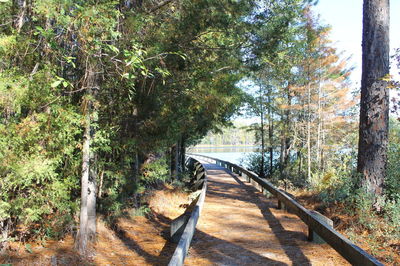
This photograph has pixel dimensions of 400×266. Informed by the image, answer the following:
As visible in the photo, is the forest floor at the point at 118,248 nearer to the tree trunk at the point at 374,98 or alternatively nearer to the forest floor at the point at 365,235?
the forest floor at the point at 365,235

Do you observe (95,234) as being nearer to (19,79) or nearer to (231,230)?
(231,230)

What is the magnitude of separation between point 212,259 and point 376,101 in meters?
5.26

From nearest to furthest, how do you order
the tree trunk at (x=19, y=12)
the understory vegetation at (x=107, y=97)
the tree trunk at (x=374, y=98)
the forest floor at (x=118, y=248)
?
1. the understory vegetation at (x=107, y=97)
2. the forest floor at (x=118, y=248)
3. the tree trunk at (x=19, y=12)
4. the tree trunk at (x=374, y=98)

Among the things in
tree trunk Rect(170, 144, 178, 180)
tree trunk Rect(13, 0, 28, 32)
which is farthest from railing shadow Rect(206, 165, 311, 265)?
tree trunk Rect(170, 144, 178, 180)

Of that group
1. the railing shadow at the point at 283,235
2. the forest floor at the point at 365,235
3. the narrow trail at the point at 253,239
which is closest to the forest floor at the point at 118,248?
the narrow trail at the point at 253,239

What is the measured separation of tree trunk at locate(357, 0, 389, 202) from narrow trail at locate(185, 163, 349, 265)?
2091 millimetres

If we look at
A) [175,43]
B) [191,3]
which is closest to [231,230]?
[175,43]

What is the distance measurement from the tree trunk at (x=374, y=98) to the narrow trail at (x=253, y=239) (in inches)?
82.3

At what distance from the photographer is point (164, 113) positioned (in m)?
10.1

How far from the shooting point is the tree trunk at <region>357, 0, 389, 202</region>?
7.35m

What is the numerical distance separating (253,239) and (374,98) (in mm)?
4363

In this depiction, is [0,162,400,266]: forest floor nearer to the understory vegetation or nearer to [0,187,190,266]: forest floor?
[0,187,190,266]: forest floor

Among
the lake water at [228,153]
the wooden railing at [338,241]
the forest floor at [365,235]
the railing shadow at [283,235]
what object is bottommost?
the lake water at [228,153]

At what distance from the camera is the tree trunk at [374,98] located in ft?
24.1
